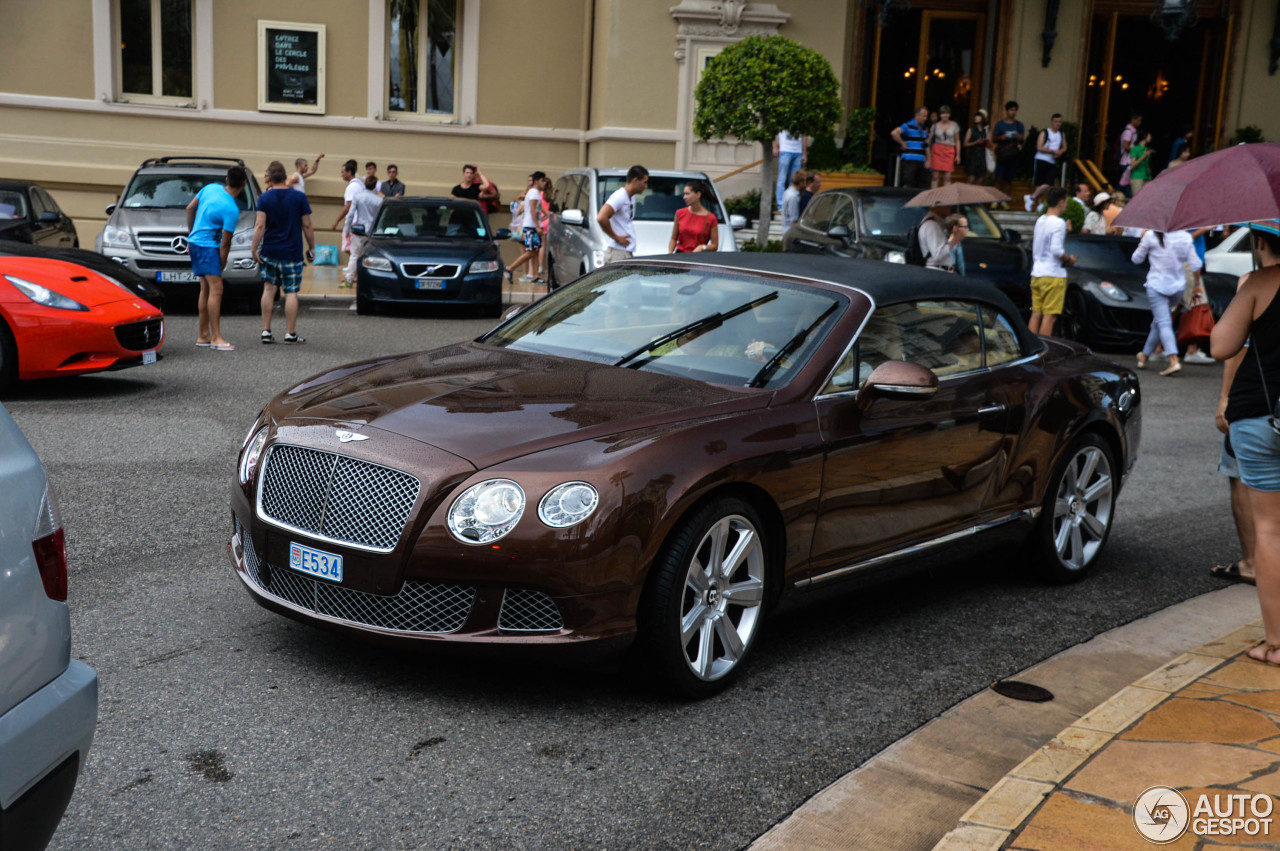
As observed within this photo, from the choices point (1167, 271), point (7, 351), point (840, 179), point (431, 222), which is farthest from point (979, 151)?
point (7, 351)

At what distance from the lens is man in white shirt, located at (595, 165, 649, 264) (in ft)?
43.9

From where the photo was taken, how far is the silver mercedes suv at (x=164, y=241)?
15.7 meters

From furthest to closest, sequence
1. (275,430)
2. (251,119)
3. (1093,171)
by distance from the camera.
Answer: (1093,171) < (251,119) < (275,430)

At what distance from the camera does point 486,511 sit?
4051mm

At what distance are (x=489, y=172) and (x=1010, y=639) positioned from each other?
20.9 m

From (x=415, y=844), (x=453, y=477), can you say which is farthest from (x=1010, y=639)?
(x=415, y=844)

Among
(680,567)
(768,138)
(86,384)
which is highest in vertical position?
(768,138)

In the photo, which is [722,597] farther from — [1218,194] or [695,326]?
[1218,194]

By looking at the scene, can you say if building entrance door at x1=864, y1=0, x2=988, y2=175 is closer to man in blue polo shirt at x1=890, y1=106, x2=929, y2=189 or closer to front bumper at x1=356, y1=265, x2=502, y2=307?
man in blue polo shirt at x1=890, y1=106, x2=929, y2=189

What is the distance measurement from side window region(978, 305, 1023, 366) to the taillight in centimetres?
419

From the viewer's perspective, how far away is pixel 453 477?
4.09 metres

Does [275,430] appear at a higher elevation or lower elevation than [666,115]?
lower

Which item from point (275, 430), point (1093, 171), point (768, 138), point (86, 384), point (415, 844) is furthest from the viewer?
point (1093, 171)

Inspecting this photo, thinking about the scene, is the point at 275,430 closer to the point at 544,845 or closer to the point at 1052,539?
the point at 544,845
